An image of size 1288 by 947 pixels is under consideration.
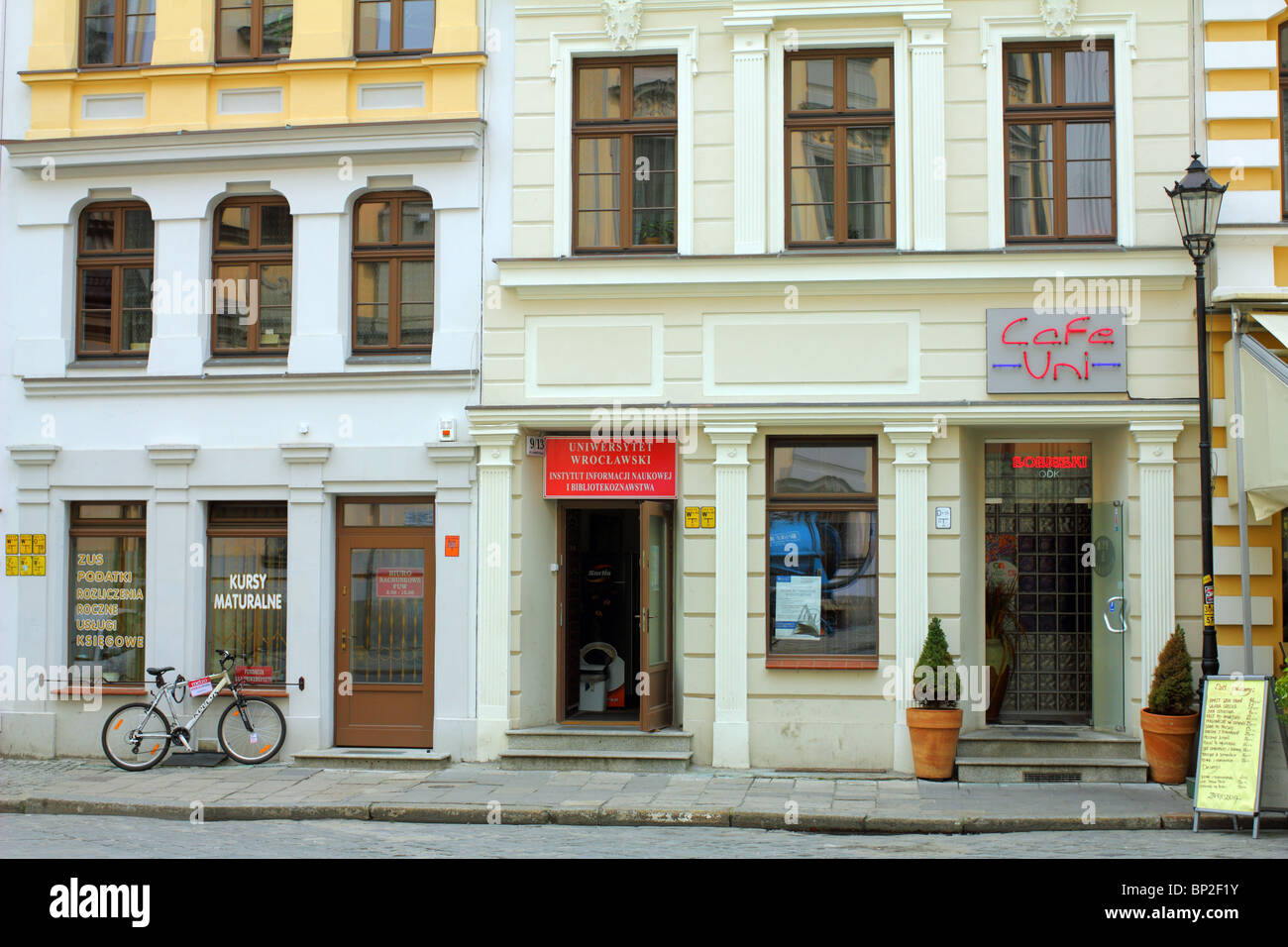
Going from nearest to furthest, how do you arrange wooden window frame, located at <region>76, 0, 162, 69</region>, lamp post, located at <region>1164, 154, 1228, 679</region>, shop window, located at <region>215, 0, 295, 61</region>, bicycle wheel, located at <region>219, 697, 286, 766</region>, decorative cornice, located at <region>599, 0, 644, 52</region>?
lamp post, located at <region>1164, 154, 1228, 679</region> < decorative cornice, located at <region>599, 0, 644, 52</region> < bicycle wheel, located at <region>219, 697, 286, 766</region> < shop window, located at <region>215, 0, 295, 61</region> < wooden window frame, located at <region>76, 0, 162, 69</region>

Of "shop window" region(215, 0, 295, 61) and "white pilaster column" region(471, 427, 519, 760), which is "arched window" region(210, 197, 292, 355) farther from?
"white pilaster column" region(471, 427, 519, 760)

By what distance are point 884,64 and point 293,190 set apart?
253 inches

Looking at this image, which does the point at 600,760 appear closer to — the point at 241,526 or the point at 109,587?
the point at 241,526

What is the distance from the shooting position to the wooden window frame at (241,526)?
46.8ft

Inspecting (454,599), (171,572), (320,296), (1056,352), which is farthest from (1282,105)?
(171,572)

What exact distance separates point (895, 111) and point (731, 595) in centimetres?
519

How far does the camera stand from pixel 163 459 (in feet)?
46.6

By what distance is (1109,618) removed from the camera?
13164mm

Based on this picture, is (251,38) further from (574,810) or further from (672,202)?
(574,810)

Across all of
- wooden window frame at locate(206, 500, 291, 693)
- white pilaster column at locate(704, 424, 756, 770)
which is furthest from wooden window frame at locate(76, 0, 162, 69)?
white pilaster column at locate(704, 424, 756, 770)

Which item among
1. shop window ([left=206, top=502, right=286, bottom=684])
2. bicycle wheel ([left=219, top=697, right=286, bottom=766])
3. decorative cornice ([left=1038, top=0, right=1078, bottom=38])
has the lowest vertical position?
bicycle wheel ([left=219, top=697, right=286, bottom=766])

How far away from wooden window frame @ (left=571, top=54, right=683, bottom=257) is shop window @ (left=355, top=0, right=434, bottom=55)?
177cm

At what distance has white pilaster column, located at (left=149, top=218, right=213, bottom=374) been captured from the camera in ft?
47.1

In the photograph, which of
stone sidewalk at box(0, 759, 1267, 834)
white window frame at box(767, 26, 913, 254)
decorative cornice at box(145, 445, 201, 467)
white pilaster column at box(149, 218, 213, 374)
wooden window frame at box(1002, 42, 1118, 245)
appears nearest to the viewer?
stone sidewalk at box(0, 759, 1267, 834)
